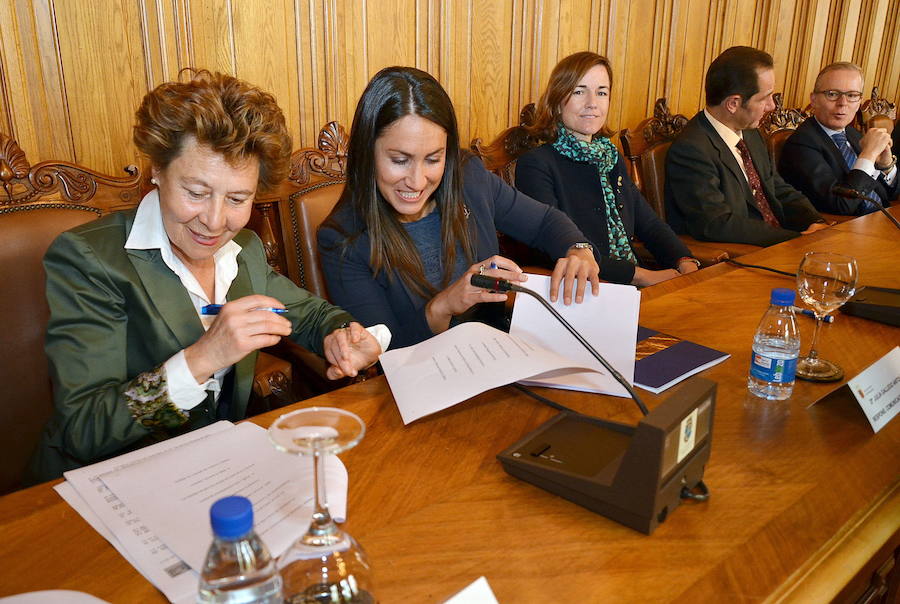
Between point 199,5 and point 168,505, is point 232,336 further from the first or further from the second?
point 199,5

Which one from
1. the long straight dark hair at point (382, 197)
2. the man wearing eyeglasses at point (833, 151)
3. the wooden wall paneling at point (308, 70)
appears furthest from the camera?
the man wearing eyeglasses at point (833, 151)

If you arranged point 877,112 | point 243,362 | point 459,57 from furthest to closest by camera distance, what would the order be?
point 877,112, point 459,57, point 243,362

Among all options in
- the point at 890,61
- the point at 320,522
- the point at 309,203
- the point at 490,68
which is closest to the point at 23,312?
the point at 309,203

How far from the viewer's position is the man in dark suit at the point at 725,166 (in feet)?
10.4

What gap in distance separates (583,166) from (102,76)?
1733 mm

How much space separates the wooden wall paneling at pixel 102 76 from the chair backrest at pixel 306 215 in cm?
55

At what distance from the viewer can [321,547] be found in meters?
0.62

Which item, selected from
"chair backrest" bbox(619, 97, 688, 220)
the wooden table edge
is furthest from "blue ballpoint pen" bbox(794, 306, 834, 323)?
"chair backrest" bbox(619, 97, 688, 220)

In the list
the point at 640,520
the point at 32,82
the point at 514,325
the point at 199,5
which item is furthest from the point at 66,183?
the point at 640,520

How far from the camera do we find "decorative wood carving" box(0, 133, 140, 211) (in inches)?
68.7

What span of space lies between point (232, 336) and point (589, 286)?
2.31ft

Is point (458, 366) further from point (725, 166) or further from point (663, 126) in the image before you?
point (663, 126)

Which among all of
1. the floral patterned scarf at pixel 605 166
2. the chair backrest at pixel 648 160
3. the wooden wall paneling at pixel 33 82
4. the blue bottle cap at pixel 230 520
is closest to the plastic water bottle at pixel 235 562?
the blue bottle cap at pixel 230 520

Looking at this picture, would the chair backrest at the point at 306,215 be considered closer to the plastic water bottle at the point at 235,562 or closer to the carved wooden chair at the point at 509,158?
the carved wooden chair at the point at 509,158
